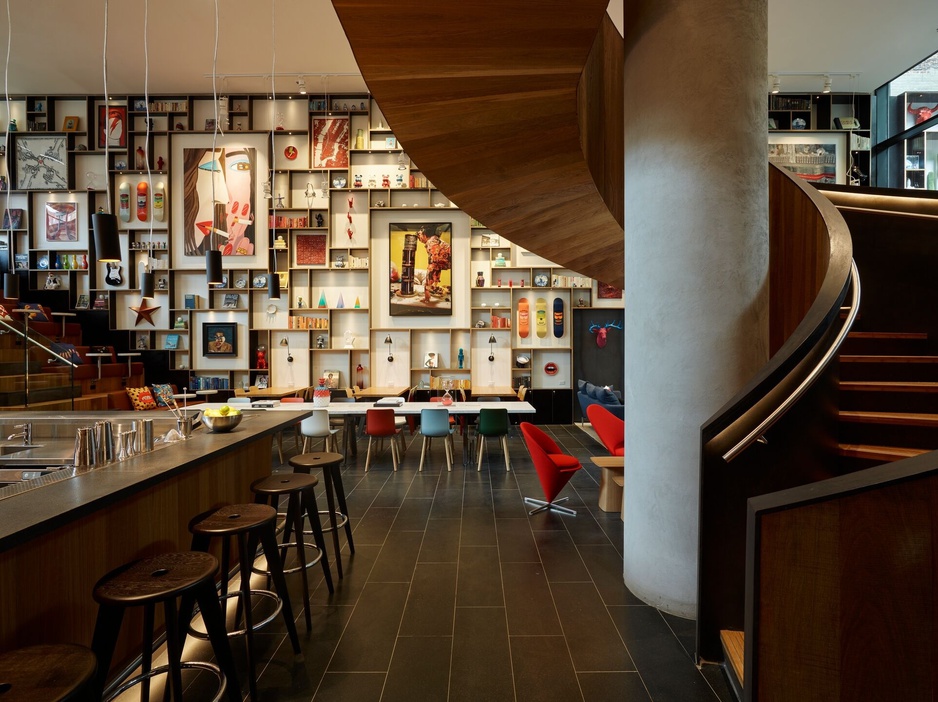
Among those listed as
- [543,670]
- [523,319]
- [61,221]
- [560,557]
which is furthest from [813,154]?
[61,221]

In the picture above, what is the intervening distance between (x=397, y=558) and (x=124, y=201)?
9.58 meters

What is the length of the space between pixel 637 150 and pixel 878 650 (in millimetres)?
2756

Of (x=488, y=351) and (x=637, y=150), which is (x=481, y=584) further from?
(x=488, y=351)

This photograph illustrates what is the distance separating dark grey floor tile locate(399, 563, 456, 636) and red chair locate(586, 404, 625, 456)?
106 inches

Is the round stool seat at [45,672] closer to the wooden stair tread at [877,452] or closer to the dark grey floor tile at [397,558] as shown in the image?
the dark grey floor tile at [397,558]

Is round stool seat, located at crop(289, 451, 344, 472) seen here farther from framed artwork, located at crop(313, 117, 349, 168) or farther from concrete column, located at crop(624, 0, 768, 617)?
framed artwork, located at crop(313, 117, 349, 168)

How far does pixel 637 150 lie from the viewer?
3.26 m

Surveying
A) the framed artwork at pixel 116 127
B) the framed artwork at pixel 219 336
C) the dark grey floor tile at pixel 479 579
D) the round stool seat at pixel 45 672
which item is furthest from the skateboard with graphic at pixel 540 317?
the round stool seat at pixel 45 672

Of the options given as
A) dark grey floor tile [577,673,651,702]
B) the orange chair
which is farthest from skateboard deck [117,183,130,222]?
dark grey floor tile [577,673,651,702]

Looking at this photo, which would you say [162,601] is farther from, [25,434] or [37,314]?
[37,314]

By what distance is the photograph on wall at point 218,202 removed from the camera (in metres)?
9.98

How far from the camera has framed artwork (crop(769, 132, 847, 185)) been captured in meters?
10.1

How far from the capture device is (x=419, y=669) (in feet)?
8.09

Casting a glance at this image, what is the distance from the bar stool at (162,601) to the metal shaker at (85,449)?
0.78m
